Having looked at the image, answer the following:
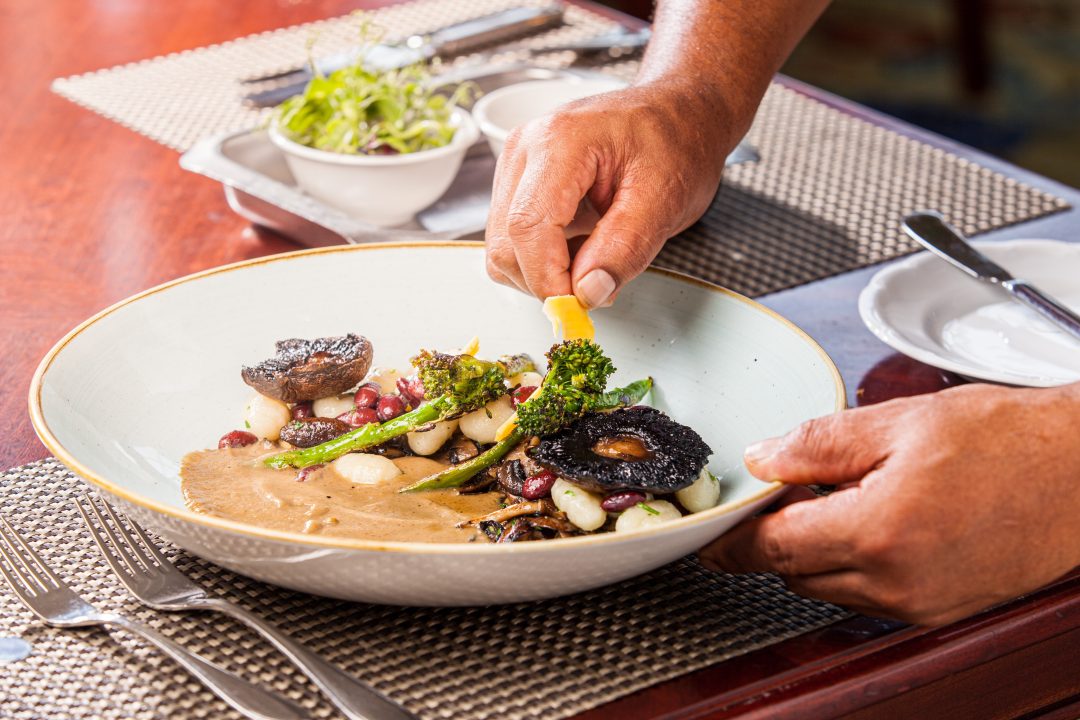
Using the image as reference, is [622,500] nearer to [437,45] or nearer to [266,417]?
[266,417]

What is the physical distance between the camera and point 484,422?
1.30 meters

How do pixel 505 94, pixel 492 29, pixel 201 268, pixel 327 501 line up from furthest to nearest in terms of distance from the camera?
pixel 492 29
pixel 505 94
pixel 201 268
pixel 327 501

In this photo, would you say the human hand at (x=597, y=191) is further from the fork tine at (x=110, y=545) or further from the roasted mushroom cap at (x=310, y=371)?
the fork tine at (x=110, y=545)

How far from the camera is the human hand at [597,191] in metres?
1.36

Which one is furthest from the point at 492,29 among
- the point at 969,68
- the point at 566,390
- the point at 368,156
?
the point at 969,68

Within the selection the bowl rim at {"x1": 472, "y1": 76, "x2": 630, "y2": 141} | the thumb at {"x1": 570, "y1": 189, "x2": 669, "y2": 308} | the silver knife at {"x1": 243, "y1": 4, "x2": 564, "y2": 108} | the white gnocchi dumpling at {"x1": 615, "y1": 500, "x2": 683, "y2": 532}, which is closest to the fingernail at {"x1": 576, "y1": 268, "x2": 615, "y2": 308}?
the thumb at {"x1": 570, "y1": 189, "x2": 669, "y2": 308}

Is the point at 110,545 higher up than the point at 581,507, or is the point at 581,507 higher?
the point at 581,507

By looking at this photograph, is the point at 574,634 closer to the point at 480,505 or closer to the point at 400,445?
the point at 480,505

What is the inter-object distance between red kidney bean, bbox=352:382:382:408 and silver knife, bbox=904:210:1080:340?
2.59ft

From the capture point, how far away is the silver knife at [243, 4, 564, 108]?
94.7 inches

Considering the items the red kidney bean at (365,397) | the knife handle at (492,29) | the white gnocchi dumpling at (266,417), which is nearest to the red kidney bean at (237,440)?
the white gnocchi dumpling at (266,417)

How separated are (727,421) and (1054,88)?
18.6 ft

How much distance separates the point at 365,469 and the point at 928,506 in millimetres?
564

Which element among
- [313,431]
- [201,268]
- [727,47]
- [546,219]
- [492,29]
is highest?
[727,47]
